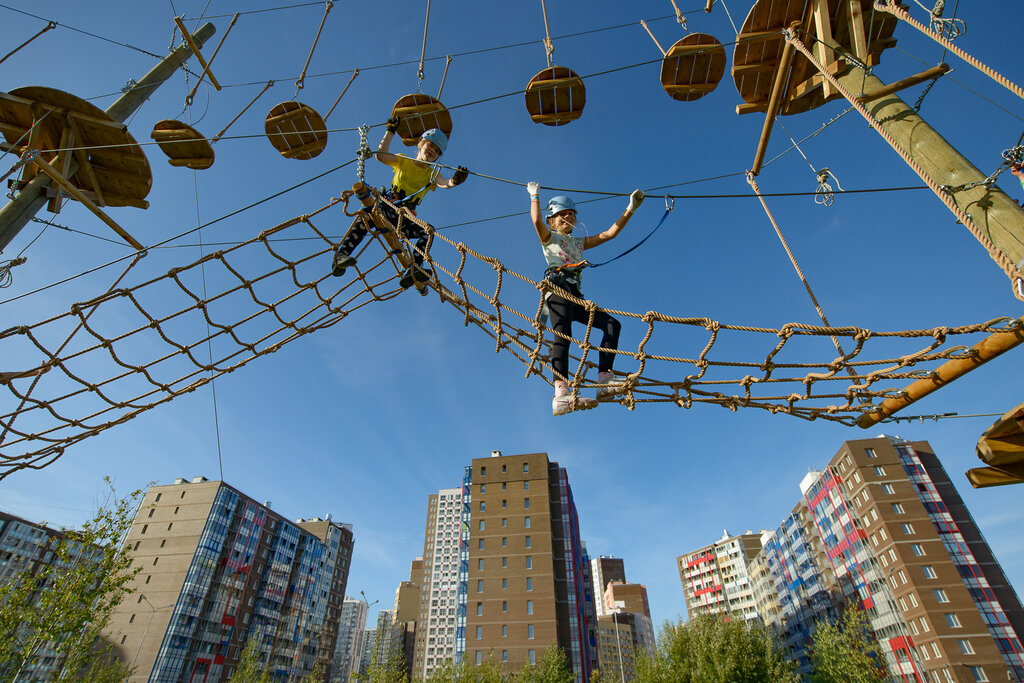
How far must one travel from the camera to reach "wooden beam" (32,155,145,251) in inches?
213

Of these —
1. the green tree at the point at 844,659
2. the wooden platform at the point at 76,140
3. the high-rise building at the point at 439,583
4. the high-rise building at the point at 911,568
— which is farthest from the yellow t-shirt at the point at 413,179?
the high-rise building at the point at 439,583

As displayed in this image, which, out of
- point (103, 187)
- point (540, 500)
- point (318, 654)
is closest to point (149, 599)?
point (318, 654)

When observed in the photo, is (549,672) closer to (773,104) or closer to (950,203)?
(773,104)

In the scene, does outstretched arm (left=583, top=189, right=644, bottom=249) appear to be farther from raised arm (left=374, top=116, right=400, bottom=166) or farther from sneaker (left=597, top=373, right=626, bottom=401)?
raised arm (left=374, top=116, right=400, bottom=166)

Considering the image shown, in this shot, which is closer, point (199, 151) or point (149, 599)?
point (199, 151)

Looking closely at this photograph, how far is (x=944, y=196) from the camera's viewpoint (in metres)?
3.33

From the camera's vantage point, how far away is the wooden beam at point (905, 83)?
13.2ft

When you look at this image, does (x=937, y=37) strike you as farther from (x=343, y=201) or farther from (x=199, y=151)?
(x=199, y=151)

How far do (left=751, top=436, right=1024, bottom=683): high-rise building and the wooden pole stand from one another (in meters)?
48.4

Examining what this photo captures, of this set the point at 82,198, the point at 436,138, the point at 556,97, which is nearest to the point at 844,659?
the point at 556,97

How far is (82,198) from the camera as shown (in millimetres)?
5727

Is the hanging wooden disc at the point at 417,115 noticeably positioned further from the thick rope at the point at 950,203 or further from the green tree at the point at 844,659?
the green tree at the point at 844,659

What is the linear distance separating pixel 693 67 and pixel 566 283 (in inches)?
130

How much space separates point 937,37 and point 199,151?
307 inches
